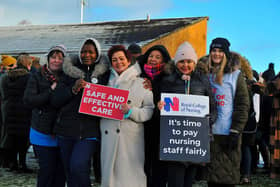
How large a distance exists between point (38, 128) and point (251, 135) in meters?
3.32

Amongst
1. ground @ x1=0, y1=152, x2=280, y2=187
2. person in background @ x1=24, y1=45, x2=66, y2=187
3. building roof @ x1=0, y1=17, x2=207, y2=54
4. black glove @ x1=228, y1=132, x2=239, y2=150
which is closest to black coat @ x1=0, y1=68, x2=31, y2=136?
ground @ x1=0, y1=152, x2=280, y2=187

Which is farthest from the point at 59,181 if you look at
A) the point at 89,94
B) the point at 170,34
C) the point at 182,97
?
the point at 170,34

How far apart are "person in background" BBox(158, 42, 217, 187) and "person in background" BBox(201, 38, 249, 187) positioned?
7.0 inches

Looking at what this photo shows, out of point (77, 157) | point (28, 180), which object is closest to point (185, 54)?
point (77, 157)

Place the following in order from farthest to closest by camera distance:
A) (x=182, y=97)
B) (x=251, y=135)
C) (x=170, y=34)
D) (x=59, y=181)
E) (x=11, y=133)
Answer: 1. (x=170, y=34)
2. (x=11, y=133)
3. (x=251, y=135)
4. (x=59, y=181)
5. (x=182, y=97)

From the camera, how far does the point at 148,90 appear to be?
A: 12.5 ft

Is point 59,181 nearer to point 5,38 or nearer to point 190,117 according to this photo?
point 190,117

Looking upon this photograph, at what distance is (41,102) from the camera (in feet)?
12.7

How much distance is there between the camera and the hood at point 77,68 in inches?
148

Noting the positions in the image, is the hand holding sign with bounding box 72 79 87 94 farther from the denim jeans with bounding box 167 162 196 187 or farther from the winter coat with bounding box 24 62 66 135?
the denim jeans with bounding box 167 162 196 187

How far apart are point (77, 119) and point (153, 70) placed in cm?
105

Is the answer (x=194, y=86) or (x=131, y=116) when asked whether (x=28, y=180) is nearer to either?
(x=131, y=116)

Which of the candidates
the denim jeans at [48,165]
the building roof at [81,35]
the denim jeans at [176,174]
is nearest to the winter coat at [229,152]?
the denim jeans at [176,174]

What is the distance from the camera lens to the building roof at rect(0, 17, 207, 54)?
67.5 ft
